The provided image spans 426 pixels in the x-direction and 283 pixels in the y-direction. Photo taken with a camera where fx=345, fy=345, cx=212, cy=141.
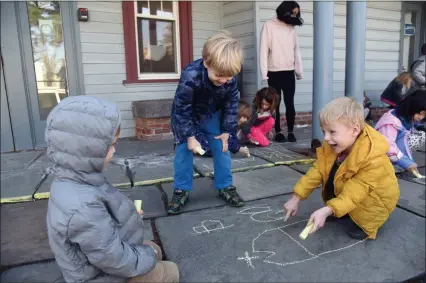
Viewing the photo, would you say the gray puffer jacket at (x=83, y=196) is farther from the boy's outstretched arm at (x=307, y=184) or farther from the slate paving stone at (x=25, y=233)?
the boy's outstretched arm at (x=307, y=184)

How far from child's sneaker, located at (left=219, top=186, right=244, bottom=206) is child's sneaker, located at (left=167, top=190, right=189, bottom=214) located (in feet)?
0.95

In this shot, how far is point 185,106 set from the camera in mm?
2398

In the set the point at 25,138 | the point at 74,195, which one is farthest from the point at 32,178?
the point at 74,195

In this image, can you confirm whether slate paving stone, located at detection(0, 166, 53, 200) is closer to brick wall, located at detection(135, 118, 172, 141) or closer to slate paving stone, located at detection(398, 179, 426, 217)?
brick wall, located at detection(135, 118, 172, 141)

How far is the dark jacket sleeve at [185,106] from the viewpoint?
7.73 feet

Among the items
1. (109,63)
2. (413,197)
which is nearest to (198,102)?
(413,197)

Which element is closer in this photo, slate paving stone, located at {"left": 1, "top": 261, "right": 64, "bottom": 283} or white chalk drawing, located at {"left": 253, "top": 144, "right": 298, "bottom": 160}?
slate paving stone, located at {"left": 1, "top": 261, "right": 64, "bottom": 283}

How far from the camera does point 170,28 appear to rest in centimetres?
566

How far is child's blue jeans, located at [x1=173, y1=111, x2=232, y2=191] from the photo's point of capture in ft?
8.47

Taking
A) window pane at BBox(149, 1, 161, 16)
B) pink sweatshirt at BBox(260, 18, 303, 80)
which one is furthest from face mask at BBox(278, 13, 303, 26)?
window pane at BBox(149, 1, 161, 16)

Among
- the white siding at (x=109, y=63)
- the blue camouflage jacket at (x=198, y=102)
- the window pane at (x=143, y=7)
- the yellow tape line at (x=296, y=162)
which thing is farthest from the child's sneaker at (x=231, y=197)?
the window pane at (x=143, y=7)

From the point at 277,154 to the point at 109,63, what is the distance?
9.44ft

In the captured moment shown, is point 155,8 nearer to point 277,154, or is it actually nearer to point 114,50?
point 114,50

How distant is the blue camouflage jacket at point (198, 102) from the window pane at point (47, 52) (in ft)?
10.0
